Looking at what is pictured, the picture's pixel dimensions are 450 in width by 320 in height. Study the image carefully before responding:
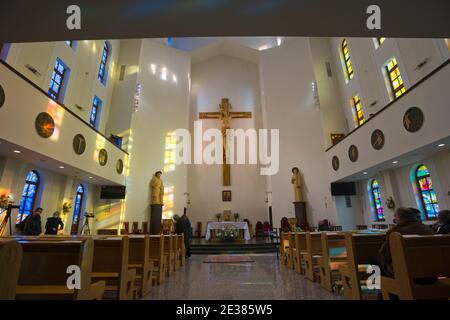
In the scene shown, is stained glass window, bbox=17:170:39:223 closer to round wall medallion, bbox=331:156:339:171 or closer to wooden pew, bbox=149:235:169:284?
wooden pew, bbox=149:235:169:284

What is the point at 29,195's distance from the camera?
285 inches

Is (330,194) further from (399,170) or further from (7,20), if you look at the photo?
(7,20)

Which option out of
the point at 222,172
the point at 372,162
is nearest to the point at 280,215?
the point at 222,172

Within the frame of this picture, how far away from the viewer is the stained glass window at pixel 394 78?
8.40 m

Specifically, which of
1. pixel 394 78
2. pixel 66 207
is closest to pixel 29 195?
pixel 66 207

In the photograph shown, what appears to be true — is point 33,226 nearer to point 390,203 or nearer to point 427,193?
point 390,203

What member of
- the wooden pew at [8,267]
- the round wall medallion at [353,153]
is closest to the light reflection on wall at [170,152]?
the round wall medallion at [353,153]

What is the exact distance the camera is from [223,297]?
3.45 metres

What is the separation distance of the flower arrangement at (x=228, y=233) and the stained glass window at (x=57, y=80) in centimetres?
826

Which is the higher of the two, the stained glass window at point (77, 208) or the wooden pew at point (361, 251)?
the stained glass window at point (77, 208)

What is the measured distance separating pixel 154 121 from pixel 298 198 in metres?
8.46

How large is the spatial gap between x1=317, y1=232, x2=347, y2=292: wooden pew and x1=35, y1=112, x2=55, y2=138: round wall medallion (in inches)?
262

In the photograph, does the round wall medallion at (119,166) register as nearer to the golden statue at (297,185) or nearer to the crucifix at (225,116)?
the crucifix at (225,116)

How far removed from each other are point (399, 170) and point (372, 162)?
1.19 meters
